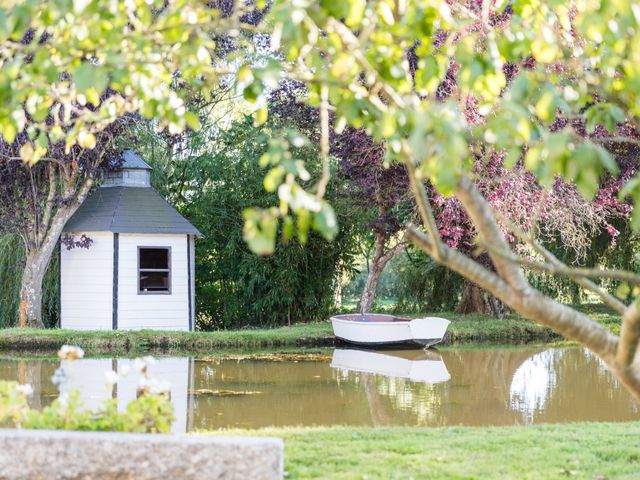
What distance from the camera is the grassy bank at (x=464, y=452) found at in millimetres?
5566

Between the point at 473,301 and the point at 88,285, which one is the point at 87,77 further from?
the point at 473,301

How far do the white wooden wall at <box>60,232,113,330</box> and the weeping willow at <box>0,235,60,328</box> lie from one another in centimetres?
55

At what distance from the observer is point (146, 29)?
4.00 meters

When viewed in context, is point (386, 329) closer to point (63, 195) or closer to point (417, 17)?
point (63, 195)

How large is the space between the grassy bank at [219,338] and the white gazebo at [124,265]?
5.26 feet

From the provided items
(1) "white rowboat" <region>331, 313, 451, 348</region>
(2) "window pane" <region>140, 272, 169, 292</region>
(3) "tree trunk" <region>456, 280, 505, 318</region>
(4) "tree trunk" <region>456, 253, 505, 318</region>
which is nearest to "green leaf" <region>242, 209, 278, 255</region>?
(1) "white rowboat" <region>331, 313, 451, 348</region>

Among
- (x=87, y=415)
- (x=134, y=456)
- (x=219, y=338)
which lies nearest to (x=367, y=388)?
(x=219, y=338)

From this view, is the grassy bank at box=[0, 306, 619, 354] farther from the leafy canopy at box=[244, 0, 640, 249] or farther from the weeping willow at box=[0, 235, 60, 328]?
the leafy canopy at box=[244, 0, 640, 249]

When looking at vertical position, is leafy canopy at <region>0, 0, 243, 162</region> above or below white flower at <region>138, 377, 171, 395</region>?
above

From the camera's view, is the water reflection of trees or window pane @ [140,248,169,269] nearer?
the water reflection of trees

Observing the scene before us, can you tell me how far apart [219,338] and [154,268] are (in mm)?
3694

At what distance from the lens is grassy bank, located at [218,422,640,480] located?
557 centimetres

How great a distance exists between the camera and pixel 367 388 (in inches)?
427

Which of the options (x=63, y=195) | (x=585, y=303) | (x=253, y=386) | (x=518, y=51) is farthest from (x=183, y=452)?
(x=585, y=303)
